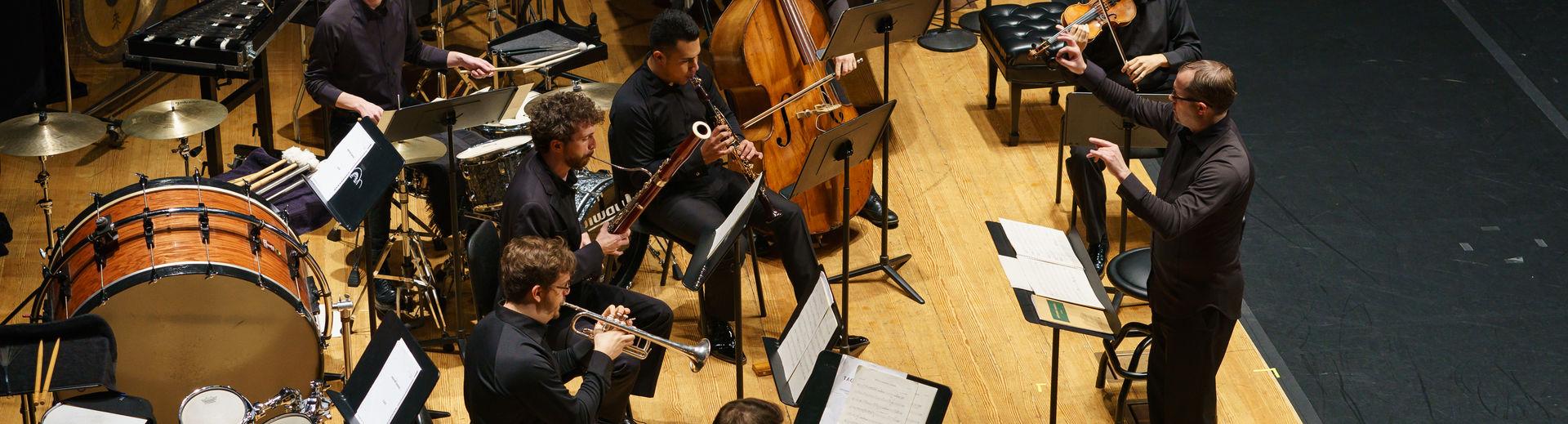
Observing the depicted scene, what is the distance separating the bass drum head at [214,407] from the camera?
3945mm

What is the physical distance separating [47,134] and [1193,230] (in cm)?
383

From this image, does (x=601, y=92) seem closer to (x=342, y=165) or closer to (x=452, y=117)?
(x=452, y=117)

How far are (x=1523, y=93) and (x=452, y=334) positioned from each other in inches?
209

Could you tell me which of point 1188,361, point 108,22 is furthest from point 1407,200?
point 108,22

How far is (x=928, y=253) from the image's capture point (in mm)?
6016

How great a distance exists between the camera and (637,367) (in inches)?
178

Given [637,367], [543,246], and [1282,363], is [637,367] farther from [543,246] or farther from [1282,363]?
[1282,363]

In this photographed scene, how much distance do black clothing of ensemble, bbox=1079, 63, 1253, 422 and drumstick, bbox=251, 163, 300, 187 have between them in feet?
9.24

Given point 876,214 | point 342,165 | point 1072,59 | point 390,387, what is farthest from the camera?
point 876,214

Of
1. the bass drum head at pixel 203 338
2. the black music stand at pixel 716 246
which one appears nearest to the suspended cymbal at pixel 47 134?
the bass drum head at pixel 203 338

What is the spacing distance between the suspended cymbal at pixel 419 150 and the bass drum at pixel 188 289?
66 cm

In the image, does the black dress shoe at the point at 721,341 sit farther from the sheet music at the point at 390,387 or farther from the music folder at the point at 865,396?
the sheet music at the point at 390,387

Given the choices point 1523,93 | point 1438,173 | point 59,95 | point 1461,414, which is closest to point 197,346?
point 59,95

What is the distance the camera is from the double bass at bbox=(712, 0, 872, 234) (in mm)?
5508
